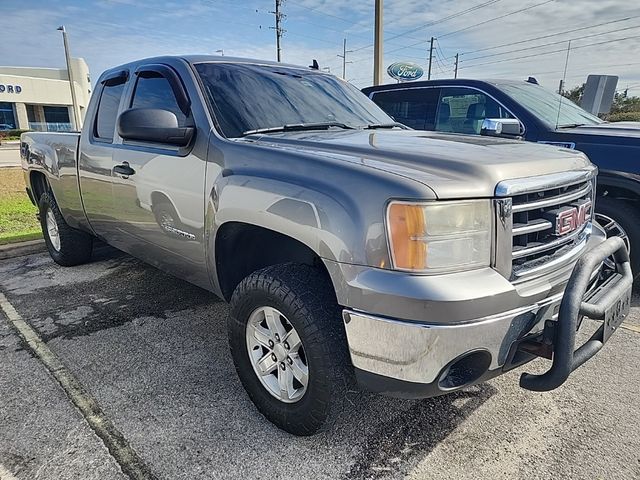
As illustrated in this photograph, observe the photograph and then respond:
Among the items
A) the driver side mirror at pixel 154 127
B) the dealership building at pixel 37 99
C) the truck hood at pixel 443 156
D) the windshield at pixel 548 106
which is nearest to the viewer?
the truck hood at pixel 443 156

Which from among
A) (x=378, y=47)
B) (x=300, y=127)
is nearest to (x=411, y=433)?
(x=300, y=127)

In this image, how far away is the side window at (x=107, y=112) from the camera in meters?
3.83

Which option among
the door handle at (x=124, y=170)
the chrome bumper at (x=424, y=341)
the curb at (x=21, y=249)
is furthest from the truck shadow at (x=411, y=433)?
the curb at (x=21, y=249)

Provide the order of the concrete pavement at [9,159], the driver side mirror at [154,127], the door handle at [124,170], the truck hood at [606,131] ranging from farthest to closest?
the concrete pavement at [9,159] < the truck hood at [606,131] < the door handle at [124,170] < the driver side mirror at [154,127]

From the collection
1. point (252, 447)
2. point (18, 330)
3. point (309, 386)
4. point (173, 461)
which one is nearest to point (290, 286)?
point (309, 386)

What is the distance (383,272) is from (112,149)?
2670 millimetres

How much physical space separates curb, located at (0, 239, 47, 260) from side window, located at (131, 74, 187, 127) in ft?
10.9

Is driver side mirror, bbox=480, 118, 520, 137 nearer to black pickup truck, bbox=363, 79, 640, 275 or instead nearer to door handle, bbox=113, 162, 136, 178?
black pickup truck, bbox=363, 79, 640, 275

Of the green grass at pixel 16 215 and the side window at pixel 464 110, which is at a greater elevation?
the side window at pixel 464 110

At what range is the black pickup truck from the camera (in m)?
4.06

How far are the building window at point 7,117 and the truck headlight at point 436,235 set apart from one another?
54994 millimetres

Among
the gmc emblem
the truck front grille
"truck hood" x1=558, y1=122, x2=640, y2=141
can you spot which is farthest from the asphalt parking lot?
"truck hood" x1=558, y1=122, x2=640, y2=141

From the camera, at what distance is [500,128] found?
4.06 metres

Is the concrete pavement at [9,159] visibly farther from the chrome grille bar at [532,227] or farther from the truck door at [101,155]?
the chrome grille bar at [532,227]
